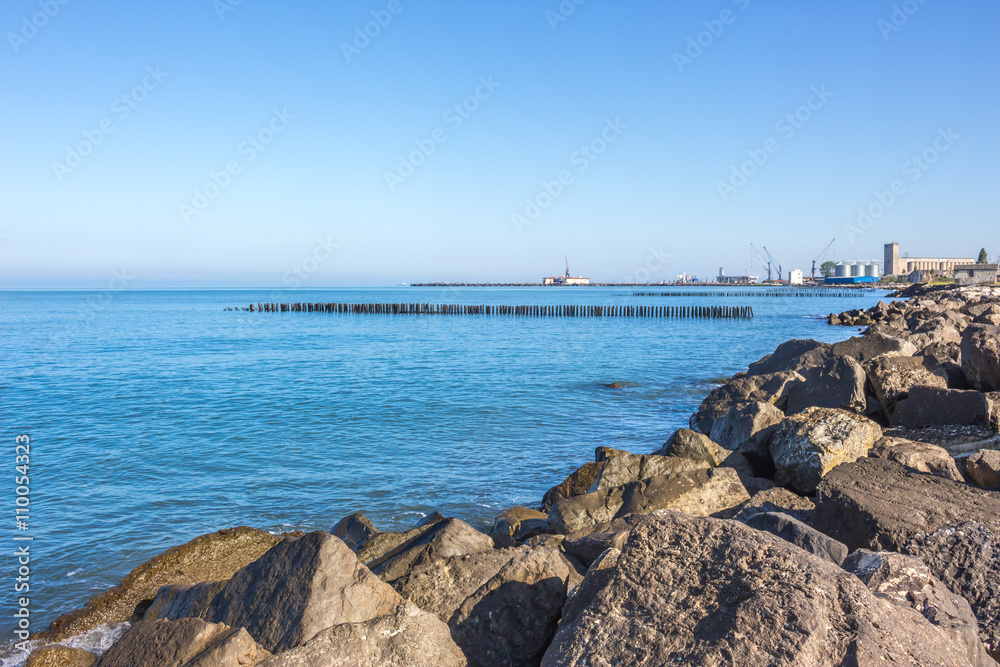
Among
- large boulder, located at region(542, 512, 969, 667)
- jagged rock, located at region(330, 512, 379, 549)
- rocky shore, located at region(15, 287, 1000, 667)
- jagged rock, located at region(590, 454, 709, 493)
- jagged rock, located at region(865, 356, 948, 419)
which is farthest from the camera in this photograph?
jagged rock, located at region(865, 356, 948, 419)

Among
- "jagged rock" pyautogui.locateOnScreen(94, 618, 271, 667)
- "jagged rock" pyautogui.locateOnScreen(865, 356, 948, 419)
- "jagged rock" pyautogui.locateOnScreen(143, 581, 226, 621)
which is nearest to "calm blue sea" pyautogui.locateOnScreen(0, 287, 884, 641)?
"jagged rock" pyautogui.locateOnScreen(143, 581, 226, 621)

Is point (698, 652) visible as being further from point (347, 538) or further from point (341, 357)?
point (341, 357)

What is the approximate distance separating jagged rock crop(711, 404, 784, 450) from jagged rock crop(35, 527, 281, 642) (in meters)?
6.29

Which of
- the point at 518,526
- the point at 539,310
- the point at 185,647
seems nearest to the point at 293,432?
the point at 518,526

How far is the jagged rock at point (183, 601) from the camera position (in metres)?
4.86

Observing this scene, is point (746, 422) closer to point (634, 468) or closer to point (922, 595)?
point (634, 468)

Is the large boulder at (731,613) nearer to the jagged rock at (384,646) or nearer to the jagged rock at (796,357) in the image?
the jagged rock at (384,646)

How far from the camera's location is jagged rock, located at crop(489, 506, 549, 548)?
7.00 m

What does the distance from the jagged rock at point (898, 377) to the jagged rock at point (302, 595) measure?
26.5ft

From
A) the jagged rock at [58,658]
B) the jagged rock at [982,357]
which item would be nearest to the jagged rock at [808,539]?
the jagged rock at [58,658]

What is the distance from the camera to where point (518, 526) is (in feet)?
24.7

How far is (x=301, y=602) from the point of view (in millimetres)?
3945

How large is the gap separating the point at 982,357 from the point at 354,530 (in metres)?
8.50

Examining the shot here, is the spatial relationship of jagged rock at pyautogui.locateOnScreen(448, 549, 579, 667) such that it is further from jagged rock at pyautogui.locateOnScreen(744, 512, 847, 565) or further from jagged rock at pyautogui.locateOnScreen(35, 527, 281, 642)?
jagged rock at pyautogui.locateOnScreen(35, 527, 281, 642)
